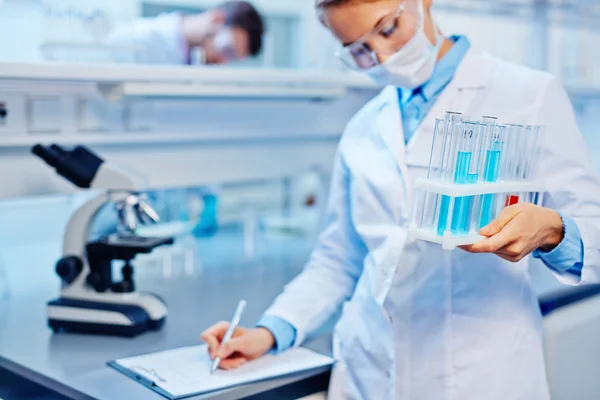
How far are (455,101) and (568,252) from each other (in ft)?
1.21

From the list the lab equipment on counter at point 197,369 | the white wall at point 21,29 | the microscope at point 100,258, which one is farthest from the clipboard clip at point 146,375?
the white wall at point 21,29

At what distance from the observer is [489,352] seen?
129cm

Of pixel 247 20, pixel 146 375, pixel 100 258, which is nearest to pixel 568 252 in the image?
pixel 146 375

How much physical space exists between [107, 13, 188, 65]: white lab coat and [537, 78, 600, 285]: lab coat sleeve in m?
1.09

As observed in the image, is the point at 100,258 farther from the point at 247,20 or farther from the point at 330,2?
the point at 247,20

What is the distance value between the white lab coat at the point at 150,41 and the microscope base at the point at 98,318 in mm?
687

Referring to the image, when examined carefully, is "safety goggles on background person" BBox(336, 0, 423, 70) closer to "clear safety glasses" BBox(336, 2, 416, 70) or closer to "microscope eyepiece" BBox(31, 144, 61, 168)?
"clear safety glasses" BBox(336, 2, 416, 70)

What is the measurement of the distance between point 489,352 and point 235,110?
1112mm

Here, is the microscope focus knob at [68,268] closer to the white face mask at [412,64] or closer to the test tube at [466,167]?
the white face mask at [412,64]

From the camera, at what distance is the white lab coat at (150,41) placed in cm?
187

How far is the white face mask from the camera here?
4.25 ft

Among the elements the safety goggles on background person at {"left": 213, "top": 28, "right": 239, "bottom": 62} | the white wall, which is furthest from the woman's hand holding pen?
the safety goggles on background person at {"left": 213, "top": 28, "right": 239, "bottom": 62}

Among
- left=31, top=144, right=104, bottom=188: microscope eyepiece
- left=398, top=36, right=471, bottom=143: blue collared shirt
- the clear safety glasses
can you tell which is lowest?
left=31, top=144, right=104, bottom=188: microscope eyepiece

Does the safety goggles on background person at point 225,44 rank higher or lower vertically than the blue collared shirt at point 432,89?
higher
